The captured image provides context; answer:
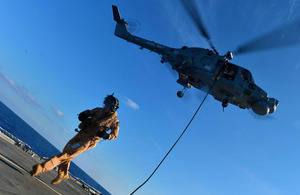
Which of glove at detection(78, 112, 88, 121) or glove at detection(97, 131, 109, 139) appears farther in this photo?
A: glove at detection(78, 112, 88, 121)

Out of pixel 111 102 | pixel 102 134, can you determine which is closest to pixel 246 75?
pixel 111 102

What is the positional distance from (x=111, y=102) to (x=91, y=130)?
2.47 ft

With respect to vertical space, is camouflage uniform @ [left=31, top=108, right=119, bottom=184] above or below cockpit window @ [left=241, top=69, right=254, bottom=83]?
below

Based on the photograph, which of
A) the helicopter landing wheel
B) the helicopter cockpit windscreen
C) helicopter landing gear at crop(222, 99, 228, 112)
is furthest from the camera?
the helicopter landing wheel

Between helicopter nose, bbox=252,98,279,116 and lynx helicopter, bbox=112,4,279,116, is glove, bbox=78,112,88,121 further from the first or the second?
helicopter nose, bbox=252,98,279,116

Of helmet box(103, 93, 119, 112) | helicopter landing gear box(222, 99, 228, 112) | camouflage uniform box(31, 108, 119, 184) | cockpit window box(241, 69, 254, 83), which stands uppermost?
cockpit window box(241, 69, 254, 83)

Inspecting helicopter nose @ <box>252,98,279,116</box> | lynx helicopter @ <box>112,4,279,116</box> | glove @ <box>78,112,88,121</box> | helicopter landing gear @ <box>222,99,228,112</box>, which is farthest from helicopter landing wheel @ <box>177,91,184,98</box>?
glove @ <box>78,112,88,121</box>

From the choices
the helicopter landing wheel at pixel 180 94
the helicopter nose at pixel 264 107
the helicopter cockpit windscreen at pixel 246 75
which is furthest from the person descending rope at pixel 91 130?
the helicopter cockpit windscreen at pixel 246 75

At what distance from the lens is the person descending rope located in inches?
183

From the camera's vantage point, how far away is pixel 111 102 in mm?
4969

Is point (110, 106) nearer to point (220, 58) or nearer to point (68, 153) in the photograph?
point (68, 153)

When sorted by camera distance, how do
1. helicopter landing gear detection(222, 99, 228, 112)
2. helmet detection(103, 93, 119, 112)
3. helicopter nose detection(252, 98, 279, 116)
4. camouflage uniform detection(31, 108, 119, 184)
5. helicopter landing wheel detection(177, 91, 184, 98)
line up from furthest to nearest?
helicopter landing wheel detection(177, 91, 184, 98) → helicopter landing gear detection(222, 99, 228, 112) → helicopter nose detection(252, 98, 279, 116) → helmet detection(103, 93, 119, 112) → camouflage uniform detection(31, 108, 119, 184)

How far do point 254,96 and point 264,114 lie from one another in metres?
1.13

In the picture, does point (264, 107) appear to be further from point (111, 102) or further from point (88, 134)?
point (88, 134)
